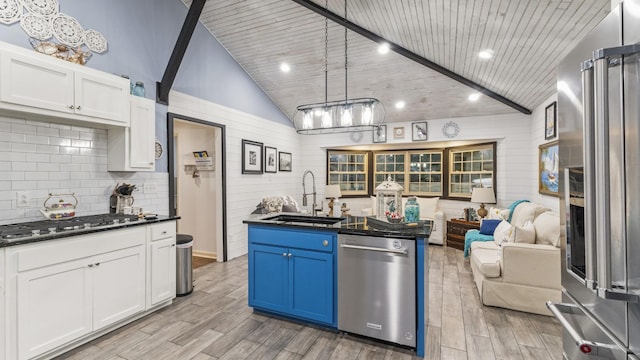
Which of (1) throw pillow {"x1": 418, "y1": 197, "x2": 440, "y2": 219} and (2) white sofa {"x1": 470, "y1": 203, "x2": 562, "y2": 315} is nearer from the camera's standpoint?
(2) white sofa {"x1": 470, "y1": 203, "x2": 562, "y2": 315}

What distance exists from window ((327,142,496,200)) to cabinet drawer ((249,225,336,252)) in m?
4.54

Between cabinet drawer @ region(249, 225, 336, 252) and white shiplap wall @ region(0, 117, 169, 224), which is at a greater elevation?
white shiplap wall @ region(0, 117, 169, 224)

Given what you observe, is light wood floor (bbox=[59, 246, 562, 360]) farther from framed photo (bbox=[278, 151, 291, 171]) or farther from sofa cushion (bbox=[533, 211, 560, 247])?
framed photo (bbox=[278, 151, 291, 171])

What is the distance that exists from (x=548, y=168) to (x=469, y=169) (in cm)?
205

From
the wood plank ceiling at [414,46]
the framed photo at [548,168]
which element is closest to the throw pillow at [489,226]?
the framed photo at [548,168]

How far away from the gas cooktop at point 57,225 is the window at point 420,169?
5.09 m

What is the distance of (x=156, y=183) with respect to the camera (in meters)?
3.82

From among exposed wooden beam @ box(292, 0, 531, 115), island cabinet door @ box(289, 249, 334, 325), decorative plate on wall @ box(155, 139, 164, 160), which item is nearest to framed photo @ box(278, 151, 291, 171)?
decorative plate on wall @ box(155, 139, 164, 160)

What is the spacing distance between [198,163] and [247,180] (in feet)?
2.94

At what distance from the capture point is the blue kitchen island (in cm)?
232

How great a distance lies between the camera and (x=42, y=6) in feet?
8.86

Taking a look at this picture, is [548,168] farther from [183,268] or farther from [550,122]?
[183,268]

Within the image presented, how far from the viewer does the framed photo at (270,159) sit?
19.9 feet

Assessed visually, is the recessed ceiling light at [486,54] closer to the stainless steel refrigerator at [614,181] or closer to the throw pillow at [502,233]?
the throw pillow at [502,233]
